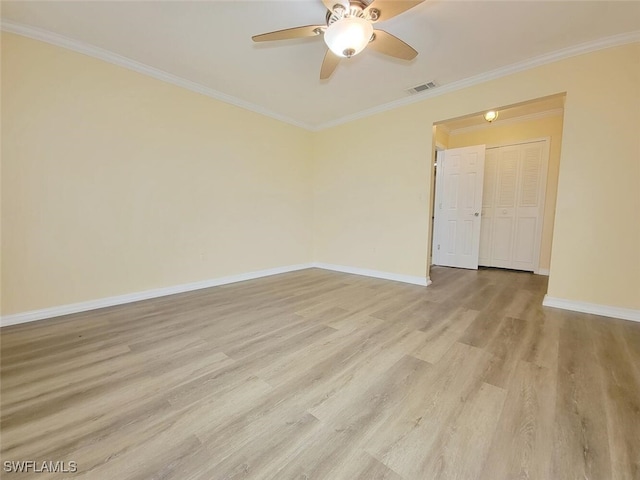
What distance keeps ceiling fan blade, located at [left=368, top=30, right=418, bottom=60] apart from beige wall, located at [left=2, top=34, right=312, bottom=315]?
2314 mm

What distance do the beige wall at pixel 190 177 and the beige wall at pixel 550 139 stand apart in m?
1.64

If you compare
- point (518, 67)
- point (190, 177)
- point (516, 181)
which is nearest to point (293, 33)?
point (190, 177)

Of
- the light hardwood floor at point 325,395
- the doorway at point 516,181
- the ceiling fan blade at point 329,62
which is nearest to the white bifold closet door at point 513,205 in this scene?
the doorway at point 516,181

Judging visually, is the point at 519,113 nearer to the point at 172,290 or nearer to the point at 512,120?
the point at 512,120

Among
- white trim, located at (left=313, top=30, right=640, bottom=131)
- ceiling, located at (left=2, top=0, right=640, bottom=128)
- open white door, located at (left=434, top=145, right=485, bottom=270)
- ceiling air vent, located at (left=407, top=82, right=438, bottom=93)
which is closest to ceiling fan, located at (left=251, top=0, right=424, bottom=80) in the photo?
ceiling, located at (left=2, top=0, right=640, bottom=128)

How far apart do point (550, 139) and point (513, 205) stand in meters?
1.13

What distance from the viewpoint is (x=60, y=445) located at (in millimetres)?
1059

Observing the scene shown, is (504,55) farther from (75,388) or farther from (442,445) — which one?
(75,388)

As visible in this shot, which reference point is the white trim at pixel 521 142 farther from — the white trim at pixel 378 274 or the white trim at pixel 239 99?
the white trim at pixel 378 274

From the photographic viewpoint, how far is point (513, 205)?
443cm

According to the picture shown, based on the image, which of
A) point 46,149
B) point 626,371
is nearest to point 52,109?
point 46,149

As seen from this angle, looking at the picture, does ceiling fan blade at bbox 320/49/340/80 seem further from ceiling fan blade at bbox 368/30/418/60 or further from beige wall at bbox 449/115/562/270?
beige wall at bbox 449/115/562/270

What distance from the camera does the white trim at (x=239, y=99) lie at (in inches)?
86.7

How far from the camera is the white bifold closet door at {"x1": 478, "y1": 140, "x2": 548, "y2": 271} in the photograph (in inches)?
165
